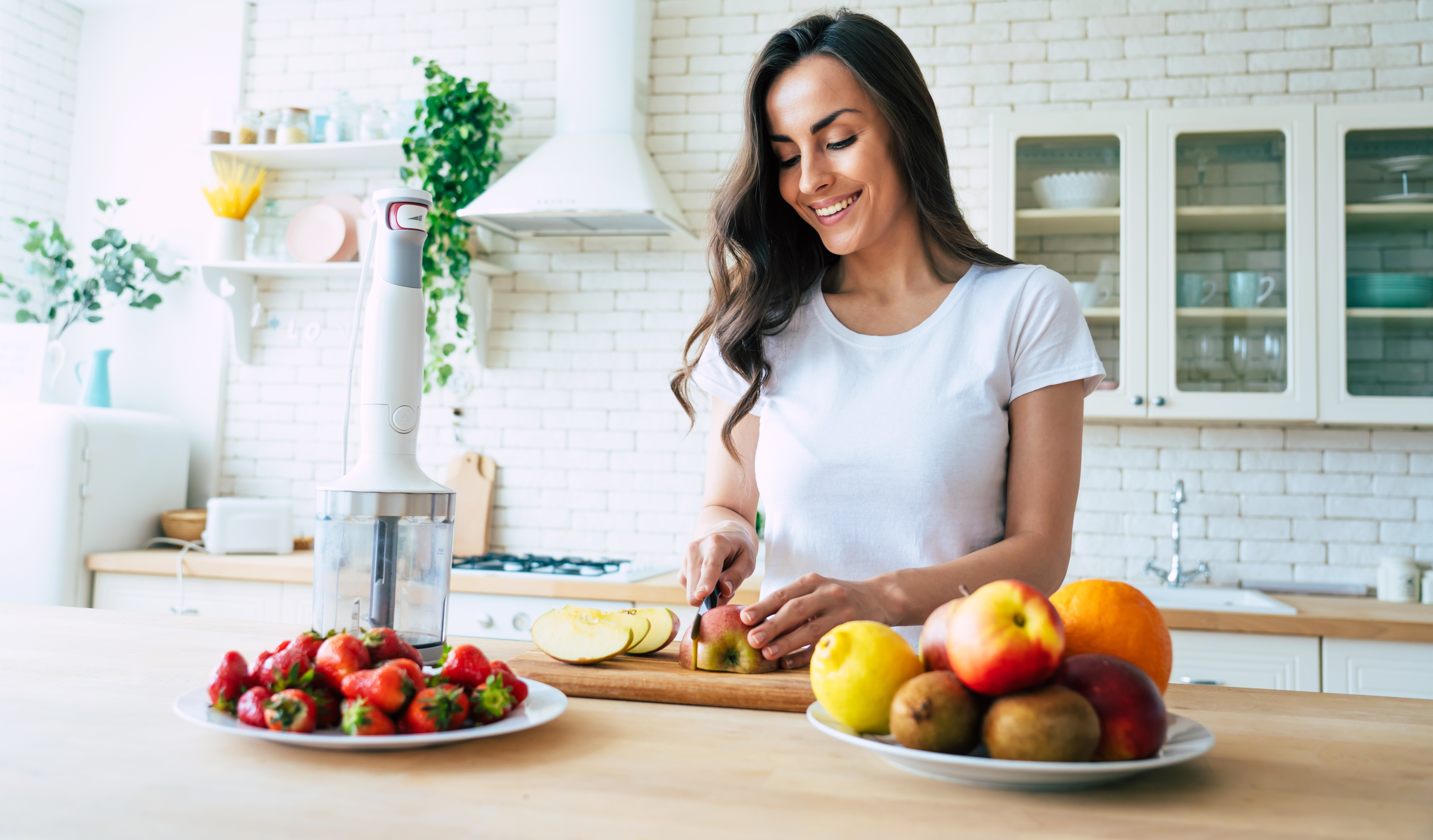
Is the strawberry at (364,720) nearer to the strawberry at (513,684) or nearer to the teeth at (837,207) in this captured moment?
the strawberry at (513,684)

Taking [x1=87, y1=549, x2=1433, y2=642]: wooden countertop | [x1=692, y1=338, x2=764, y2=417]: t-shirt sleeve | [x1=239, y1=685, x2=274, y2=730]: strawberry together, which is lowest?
[x1=87, y1=549, x2=1433, y2=642]: wooden countertop

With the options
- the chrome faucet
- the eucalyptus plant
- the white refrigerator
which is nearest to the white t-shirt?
the chrome faucet

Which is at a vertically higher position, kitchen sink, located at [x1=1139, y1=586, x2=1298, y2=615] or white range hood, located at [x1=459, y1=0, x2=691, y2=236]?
white range hood, located at [x1=459, y1=0, x2=691, y2=236]

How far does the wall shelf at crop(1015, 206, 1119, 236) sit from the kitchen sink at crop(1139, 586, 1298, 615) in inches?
41.9

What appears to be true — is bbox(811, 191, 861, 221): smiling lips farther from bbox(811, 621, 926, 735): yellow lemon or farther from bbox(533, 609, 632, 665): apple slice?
bbox(811, 621, 926, 735): yellow lemon

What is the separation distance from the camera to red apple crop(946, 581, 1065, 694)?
0.70m

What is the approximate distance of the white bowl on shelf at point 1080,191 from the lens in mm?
2982

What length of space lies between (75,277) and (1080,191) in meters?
3.56

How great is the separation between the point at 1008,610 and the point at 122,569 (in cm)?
320

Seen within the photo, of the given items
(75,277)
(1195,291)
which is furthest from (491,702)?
(75,277)

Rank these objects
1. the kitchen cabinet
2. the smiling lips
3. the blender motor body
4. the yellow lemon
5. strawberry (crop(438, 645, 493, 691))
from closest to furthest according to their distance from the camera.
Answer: the yellow lemon
strawberry (crop(438, 645, 493, 691))
the blender motor body
the smiling lips
the kitchen cabinet

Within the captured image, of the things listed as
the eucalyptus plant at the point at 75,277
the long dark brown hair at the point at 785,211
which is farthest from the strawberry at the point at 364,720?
the eucalyptus plant at the point at 75,277

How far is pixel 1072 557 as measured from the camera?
3.24 meters

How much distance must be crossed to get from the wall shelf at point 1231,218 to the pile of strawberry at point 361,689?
2.67 metres
